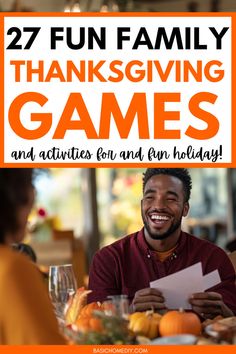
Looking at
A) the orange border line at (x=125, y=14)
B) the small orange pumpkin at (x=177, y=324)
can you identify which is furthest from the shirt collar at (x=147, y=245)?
the orange border line at (x=125, y=14)

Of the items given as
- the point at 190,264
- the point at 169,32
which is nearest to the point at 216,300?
the point at 190,264

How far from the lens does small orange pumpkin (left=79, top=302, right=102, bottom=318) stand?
230 centimetres

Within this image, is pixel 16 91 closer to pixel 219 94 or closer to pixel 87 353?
pixel 219 94

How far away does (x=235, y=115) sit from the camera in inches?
99.3

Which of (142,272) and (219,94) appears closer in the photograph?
(219,94)

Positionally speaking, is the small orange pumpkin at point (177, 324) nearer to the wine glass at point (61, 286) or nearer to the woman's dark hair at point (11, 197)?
the wine glass at point (61, 286)

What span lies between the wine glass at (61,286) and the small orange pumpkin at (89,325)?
302 mm

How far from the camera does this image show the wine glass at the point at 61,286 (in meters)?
2.58

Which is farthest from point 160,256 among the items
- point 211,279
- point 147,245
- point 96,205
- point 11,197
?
point 96,205

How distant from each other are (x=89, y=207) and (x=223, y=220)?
2.84 metres

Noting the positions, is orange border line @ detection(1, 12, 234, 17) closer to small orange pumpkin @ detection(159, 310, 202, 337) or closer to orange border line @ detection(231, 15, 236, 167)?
orange border line @ detection(231, 15, 236, 167)

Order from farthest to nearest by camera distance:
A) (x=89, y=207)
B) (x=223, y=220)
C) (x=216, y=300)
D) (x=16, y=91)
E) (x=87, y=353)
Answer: (x=223, y=220) < (x=89, y=207) < (x=216, y=300) < (x=16, y=91) < (x=87, y=353)

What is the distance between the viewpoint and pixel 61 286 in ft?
8.62

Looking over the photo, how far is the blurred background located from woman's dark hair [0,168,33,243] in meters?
3.24
